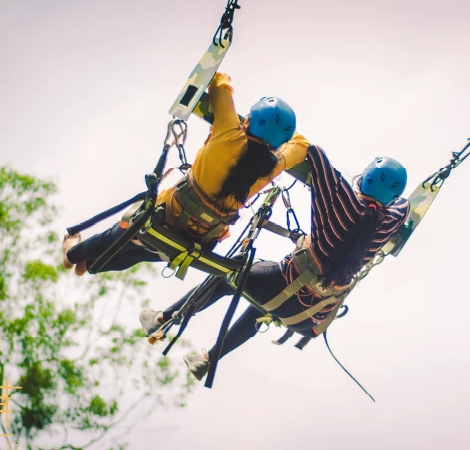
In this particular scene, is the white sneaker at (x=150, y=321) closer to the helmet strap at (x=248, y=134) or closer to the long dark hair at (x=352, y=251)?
the long dark hair at (x=352, y=251)

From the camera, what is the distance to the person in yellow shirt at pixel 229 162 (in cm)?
329

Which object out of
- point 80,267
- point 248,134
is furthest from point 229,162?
point 80,267

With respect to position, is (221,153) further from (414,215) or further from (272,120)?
(414,215)

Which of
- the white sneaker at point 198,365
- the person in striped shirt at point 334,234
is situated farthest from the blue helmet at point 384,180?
the white sneaker at point 198,365

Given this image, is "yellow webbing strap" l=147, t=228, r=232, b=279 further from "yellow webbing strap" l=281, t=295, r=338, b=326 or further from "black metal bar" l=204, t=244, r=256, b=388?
"yellow webbing strap" l=281, t=295, r=338, b=326

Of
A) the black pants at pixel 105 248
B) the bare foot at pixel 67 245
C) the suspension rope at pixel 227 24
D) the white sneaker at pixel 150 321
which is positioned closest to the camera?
the suspension rope at pixel 227 24

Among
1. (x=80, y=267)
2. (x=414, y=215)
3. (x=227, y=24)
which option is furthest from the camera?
(x=414, y=215)

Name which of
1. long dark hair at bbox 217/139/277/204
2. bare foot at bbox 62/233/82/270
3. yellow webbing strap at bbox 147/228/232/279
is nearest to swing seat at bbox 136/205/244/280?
yellow webbing strap at bbox 147/228/232/279

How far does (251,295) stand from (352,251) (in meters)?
0.78

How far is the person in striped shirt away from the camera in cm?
369

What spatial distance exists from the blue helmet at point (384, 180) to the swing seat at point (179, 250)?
3.23ft

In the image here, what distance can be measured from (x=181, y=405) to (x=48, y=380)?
209 cm

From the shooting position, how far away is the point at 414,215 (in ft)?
14.3

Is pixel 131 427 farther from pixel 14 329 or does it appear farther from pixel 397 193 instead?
pixel 397 193
